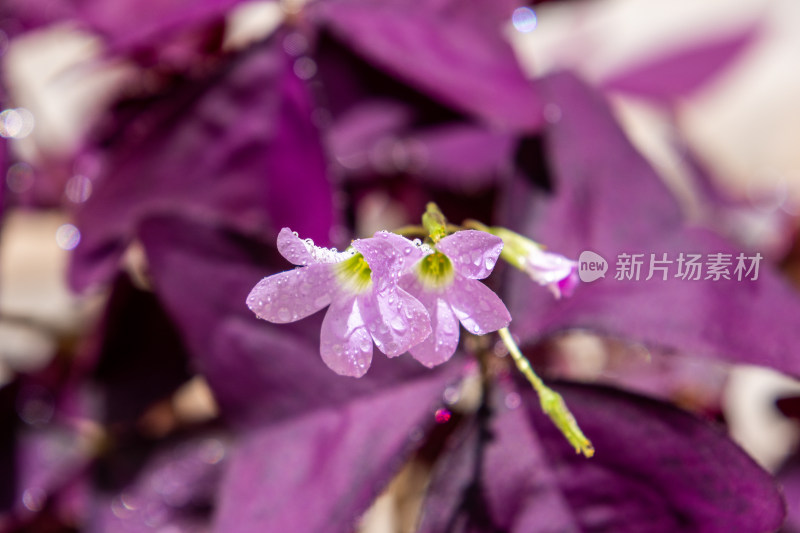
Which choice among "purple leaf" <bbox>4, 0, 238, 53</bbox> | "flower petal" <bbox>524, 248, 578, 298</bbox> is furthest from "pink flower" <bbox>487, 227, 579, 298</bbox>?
"purple leaf" <bbox>4, 0, 238, 53</bbox>

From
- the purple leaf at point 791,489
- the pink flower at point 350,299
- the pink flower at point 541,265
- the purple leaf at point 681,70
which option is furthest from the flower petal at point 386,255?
the purple leaf at point 681,70

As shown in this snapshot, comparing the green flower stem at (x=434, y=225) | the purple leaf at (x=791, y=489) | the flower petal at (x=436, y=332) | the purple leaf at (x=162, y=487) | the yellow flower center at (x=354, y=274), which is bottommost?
the purple leaf at (x=791, y=489)

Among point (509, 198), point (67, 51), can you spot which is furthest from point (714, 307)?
point (67, 51)

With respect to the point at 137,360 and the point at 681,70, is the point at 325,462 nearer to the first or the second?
the point at 137,360

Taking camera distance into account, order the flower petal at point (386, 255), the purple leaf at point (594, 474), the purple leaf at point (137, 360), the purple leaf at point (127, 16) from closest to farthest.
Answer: the flower petal at point (386, 255), the purple leaf at point (594, 474), the purple leaf at point (127, 16), the purple leaf at point (137, 360)

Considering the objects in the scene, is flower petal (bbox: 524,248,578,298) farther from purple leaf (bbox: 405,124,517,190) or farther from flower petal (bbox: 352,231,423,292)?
purple leaf (bbox: 405,124,517,190)

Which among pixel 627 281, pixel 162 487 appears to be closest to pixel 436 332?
pixel 627 281

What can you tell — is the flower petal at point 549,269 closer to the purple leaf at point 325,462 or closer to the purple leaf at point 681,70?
the purple leaf at point 325,462
